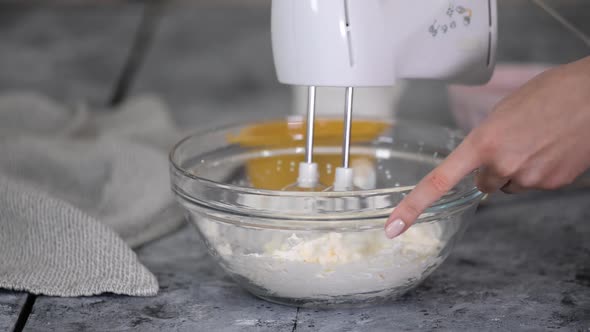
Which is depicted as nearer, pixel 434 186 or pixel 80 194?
pixel 434 186

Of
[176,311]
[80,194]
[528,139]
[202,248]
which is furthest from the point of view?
[80,194]

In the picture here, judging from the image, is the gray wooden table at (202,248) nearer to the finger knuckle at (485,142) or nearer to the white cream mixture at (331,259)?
the white cream mixture at (331,259)

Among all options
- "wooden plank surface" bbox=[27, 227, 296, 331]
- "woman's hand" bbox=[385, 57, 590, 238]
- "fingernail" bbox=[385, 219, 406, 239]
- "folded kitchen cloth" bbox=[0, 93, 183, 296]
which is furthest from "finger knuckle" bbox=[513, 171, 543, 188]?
A: "folded kitchen cloth" bbox=[0, 93, 183, 296]

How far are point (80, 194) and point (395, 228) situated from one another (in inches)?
22.2

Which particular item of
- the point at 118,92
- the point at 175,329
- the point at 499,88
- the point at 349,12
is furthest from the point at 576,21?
the point at 175,329

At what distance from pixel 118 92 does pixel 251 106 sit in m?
0.30

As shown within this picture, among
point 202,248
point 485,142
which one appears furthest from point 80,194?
point 485,142

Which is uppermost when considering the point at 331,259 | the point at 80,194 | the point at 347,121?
the point at 347,121

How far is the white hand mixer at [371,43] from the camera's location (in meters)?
0.69

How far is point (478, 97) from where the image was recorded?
3.66ft

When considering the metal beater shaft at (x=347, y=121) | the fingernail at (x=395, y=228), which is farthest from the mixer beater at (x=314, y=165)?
the fingernail at (x=395, y=228)

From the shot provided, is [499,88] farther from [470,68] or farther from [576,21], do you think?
[576,21]

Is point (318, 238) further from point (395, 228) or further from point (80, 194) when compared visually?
point (80, 194)

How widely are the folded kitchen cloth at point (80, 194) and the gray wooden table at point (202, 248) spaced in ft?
0.09
